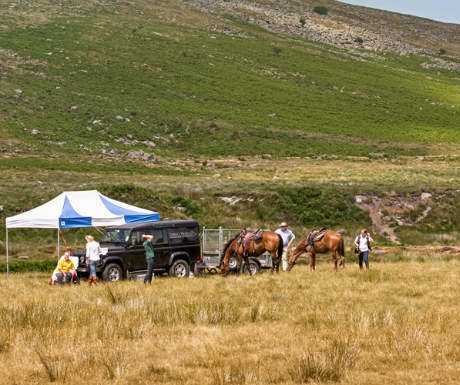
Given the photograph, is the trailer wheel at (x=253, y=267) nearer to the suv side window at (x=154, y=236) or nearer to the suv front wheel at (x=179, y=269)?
the suv front wheel at (x=179, y=269)

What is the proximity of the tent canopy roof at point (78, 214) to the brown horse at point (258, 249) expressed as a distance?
482cm

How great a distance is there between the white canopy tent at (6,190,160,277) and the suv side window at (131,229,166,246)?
2.08 m

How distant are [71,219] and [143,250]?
10.5ft

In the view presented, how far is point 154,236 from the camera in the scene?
22.9 meters

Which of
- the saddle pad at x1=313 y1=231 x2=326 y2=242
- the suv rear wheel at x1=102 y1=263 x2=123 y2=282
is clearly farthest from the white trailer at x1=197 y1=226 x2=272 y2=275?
the suv rear wheel at x1=102 y1=263 x2=123 y2=282

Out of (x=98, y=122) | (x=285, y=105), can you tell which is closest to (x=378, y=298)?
(x=98, y=122)

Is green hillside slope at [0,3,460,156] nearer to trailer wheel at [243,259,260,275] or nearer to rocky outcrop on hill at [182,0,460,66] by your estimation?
rocky outcrop on hill at [182,0,460,66]

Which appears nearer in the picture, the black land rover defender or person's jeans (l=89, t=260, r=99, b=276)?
person's jeans (l=89, t=260, r=99, b=276)

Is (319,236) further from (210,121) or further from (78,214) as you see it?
(210,121)

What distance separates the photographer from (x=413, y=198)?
150 feet

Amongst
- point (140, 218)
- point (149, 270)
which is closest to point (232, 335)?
point (149, 270)

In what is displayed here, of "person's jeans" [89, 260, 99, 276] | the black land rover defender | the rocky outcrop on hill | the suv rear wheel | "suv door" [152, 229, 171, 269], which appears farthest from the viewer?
the rocky outcrop on hill

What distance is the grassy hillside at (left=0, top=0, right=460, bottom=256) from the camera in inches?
1722

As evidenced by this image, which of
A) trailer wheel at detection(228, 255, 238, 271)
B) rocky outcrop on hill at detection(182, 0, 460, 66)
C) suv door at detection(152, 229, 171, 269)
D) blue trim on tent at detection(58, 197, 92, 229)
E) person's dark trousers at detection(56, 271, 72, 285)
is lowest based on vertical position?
trailer wheel at detection(228, 255, 238, 271)
